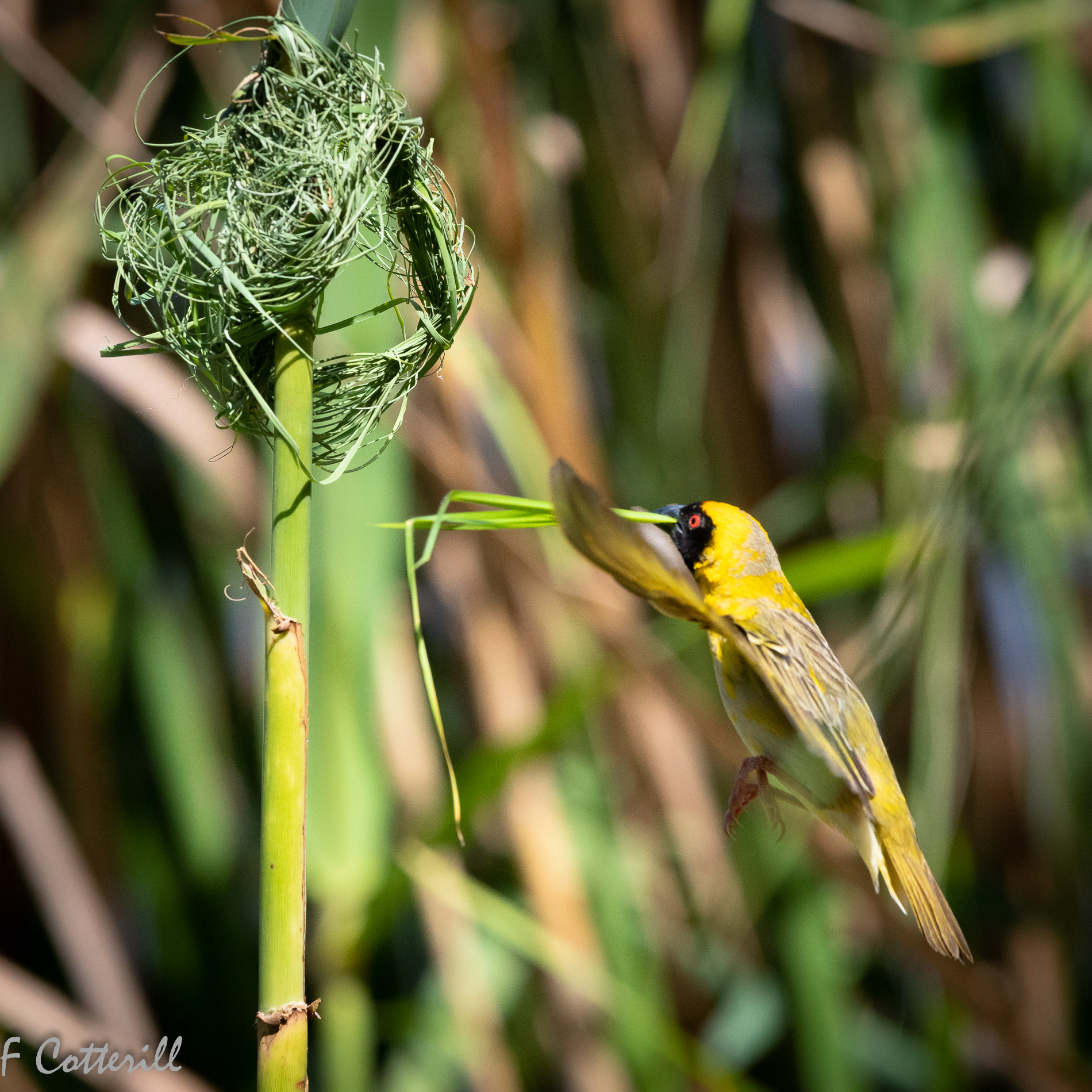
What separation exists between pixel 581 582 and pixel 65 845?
82cm

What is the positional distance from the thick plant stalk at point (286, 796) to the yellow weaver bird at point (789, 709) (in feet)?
0.47

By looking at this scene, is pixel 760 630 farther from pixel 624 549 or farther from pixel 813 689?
pixel 624 549

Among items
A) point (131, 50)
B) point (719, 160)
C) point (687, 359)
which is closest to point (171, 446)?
point (131, 50)

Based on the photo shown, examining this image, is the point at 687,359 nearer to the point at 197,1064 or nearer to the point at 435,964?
the point at 435,964

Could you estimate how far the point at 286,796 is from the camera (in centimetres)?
38

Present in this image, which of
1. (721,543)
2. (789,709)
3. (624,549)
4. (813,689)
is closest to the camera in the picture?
(624,549)

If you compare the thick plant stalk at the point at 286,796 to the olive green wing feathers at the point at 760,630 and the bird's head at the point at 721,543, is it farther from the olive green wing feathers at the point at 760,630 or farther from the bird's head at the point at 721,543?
the bird's head at the point at 721,543

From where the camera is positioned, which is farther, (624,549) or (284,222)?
(284,222)

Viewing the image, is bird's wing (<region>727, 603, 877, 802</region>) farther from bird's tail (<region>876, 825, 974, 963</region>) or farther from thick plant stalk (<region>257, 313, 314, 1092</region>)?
thick plant stalk (<region>257, 313, 314, 1092</region>)

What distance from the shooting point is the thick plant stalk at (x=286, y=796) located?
383mm

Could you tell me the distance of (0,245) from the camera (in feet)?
4.03

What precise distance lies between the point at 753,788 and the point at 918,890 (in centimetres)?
12
